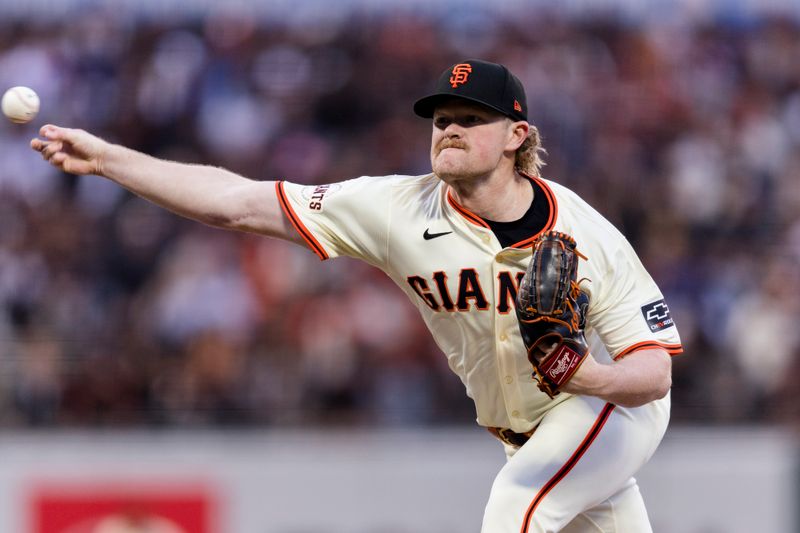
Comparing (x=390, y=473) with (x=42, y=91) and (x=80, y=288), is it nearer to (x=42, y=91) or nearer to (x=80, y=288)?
(x=80, y=288)

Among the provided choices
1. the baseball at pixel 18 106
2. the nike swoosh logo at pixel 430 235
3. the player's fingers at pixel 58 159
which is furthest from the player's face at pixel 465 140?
the baseball at pixel 18 106

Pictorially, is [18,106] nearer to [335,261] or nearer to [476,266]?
[476,266]

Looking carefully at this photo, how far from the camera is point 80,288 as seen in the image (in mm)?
10891

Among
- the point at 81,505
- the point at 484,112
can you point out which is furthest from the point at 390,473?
the point at 484,112

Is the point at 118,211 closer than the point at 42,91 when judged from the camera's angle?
Yes

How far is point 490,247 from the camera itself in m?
5.38

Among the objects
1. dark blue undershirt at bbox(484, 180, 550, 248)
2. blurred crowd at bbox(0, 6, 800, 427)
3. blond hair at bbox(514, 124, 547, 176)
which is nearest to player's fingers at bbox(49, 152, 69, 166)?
dark blue undershirt at bbox(484, 180, 550, 248)

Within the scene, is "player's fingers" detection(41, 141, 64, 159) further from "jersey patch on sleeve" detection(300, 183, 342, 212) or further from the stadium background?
the stadium background

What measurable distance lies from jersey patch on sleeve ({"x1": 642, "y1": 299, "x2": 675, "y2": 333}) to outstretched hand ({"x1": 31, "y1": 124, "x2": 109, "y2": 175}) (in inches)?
91.6

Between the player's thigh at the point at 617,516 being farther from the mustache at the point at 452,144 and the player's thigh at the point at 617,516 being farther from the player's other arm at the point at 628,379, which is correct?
the mustache at the point at 452,144

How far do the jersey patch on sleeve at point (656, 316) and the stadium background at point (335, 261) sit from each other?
14.3ft

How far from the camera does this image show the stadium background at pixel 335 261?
9.80m

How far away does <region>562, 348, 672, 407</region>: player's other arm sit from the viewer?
496 cm

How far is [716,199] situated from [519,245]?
7148 millimetres
